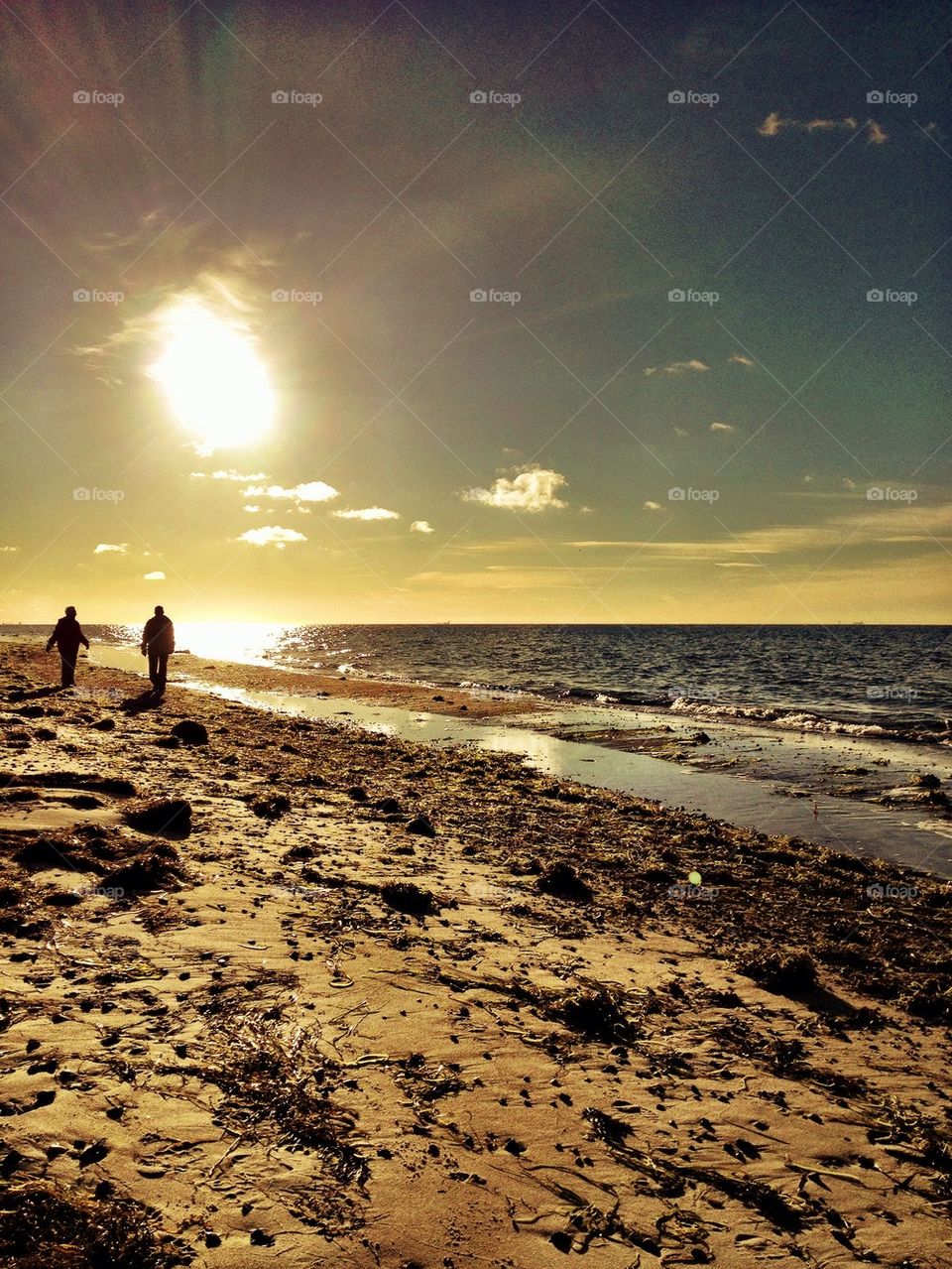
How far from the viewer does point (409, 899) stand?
8.57 meters

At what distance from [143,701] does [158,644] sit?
283 cm

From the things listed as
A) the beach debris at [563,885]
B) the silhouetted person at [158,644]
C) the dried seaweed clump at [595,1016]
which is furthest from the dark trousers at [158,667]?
the dried seaweed clump at [595,1016]

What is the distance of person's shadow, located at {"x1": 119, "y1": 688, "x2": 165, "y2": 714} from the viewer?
2378 centimetres

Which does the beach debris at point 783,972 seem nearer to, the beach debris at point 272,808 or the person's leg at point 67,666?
the beach debris at point 272,808

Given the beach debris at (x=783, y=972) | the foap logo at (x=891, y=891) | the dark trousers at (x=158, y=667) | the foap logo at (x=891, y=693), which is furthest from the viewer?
the foap logo at (x=891, y=693)

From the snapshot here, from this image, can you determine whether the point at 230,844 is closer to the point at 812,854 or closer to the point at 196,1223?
the point at 196,1223

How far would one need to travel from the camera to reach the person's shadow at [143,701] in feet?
78.0

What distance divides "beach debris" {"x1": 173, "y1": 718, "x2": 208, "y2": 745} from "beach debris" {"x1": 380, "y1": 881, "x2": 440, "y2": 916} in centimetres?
1202

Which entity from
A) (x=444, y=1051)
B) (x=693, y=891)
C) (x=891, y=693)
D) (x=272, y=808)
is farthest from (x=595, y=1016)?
(x=891, y=693)

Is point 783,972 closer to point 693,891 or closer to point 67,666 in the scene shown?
point 693,891

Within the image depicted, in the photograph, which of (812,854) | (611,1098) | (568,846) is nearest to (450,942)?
(611,1098)

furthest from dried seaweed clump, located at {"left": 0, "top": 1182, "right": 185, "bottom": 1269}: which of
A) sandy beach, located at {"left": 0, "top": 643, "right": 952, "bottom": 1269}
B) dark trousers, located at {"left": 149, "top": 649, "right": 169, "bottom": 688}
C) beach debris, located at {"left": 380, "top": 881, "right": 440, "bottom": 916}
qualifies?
dark trousers, located at {"left": 149, "top": 649, "right": 169, "bottom": 688}

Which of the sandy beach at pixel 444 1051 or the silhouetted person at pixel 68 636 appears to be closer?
the sandy beach at pixel 444 1051

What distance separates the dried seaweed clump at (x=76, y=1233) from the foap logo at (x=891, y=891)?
1104 centimetres
